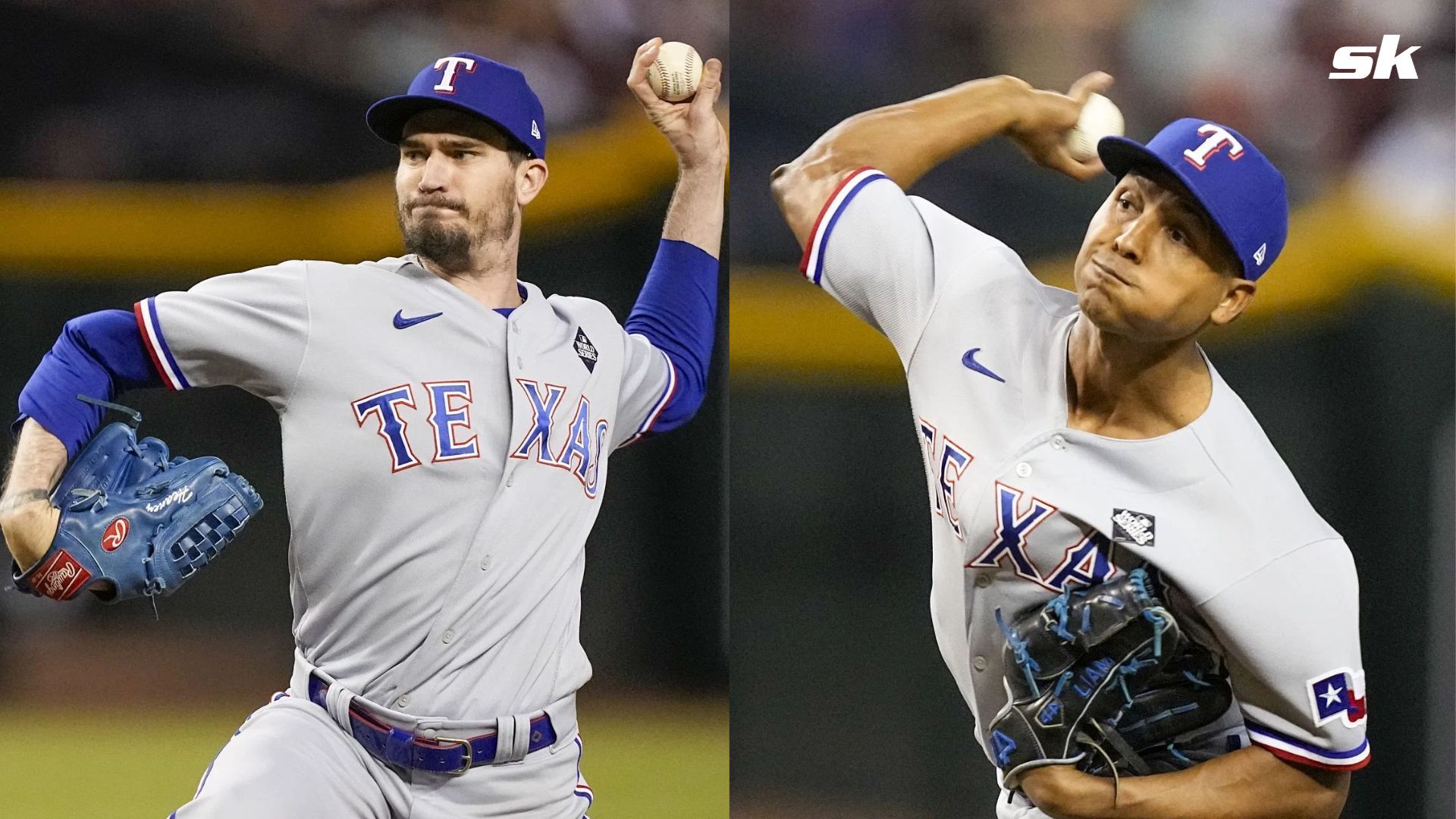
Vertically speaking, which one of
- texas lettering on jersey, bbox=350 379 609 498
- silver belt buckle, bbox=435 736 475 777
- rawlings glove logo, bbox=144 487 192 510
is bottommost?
silver belt buckle, bbox=435 736 475 777

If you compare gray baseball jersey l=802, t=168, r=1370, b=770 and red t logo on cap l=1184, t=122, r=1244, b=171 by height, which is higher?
red t logo on cap l=1184, t=122, r=1244, b=171

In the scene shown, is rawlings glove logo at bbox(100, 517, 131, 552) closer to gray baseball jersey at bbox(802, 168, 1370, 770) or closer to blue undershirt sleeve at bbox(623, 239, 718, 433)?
blue undershirt sleeve at bbox(623, 239, 718, 433)

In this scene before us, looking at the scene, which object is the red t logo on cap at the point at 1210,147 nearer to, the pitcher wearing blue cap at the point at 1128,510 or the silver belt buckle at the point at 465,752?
the pitcher wearing blue cap at the point at 1128,510

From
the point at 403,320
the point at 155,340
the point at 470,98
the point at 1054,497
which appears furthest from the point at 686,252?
the point at 155,340

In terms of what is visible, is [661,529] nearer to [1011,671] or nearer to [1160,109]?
[1011,671]

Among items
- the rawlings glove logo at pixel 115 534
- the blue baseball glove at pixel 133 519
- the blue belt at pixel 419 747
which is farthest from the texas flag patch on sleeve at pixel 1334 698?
the rawlings glove logo at pixel 115 534

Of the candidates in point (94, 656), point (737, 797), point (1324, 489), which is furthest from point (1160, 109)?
point (94, 656)

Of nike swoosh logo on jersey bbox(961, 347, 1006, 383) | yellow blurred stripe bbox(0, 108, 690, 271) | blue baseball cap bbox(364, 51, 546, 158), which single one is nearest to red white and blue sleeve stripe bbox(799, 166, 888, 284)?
nike swoosh logo on jersey bbox(961, 347, 1006, 383)

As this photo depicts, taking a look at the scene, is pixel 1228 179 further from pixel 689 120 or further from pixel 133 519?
pixel 133 519
